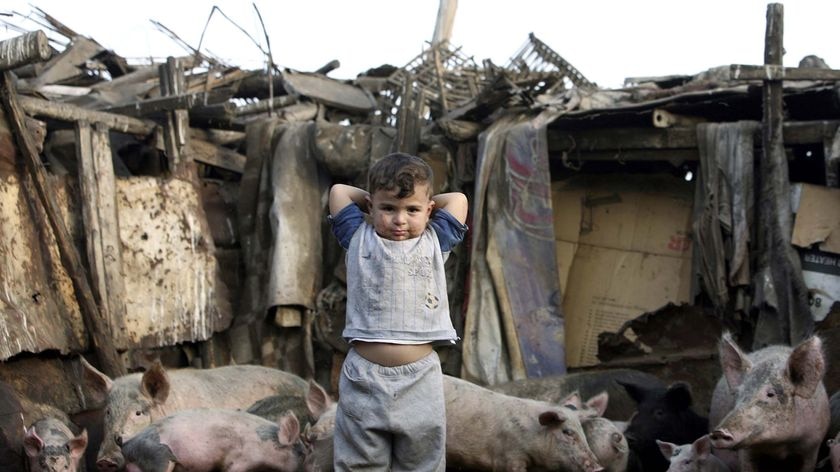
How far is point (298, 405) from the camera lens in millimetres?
7098

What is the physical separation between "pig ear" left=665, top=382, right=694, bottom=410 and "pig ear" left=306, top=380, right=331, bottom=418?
182 cm

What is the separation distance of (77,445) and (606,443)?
2.54 m

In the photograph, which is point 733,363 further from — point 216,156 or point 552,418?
point 216,156

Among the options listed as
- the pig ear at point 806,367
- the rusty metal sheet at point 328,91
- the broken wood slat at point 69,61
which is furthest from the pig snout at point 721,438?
the broken wood slat at point 69,61

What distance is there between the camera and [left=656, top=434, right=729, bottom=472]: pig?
221 inches

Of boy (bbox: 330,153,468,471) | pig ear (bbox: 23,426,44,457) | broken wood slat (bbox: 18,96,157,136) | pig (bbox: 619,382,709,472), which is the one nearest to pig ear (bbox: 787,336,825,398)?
pig (bbox: 619,382,709,472)

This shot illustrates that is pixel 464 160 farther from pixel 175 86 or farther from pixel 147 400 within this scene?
pixel 147 400

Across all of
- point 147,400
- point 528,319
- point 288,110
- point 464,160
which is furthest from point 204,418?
point 288,110

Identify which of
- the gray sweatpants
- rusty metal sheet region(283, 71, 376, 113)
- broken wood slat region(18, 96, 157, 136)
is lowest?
the gray sweatpants

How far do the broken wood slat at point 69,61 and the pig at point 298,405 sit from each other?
5.12 meters

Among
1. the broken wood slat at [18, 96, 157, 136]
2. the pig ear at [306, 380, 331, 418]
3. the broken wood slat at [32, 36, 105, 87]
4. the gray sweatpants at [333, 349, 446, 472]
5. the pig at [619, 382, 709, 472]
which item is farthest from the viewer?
the broken wood slat at [32, 36, 105, 87]

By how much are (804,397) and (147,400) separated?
334cm

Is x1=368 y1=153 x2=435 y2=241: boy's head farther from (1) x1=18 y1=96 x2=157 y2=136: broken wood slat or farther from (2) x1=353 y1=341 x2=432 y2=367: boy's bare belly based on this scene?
(1) x1=18 y1=96 x2=157 y2=136: broken wood slat

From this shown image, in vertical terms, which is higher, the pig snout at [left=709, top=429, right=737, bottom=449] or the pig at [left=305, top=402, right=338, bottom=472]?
the pig snout at [left=709, top=429, right=737, bottom=449]
